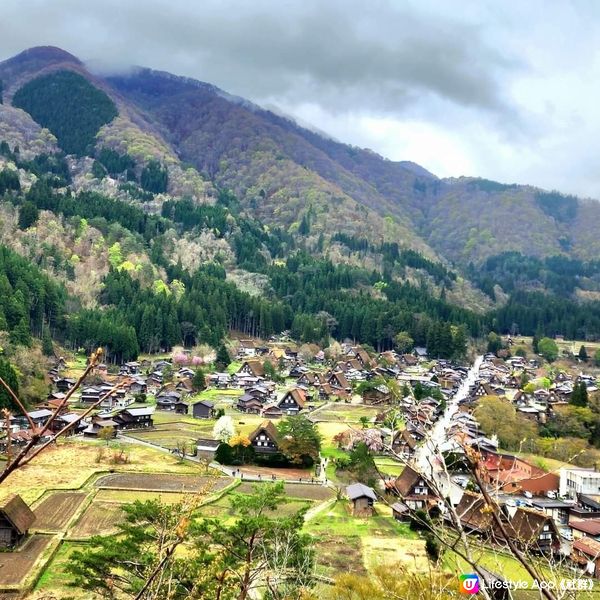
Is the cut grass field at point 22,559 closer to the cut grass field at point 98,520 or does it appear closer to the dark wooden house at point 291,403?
the cut grass field at point 98,520

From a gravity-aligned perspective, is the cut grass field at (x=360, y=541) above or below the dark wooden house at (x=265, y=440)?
above

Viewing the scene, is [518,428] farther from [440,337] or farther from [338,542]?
[440,337]

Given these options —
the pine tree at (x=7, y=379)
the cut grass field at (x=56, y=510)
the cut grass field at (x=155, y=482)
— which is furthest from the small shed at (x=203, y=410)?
the cut grass field at (x=56, y=510)

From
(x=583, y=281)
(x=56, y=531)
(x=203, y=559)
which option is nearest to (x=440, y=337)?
(x=56, y=531)

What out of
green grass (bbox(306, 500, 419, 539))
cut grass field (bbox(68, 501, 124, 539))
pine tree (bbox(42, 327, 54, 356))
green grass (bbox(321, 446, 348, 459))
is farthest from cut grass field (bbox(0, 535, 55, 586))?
pine tree (bbox(42, 327, 54, 356))

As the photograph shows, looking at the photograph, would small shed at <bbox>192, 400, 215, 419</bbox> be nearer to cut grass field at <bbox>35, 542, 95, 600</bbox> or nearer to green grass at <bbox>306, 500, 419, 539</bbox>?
green grass at <bbox>306, 500, 419, 539</bbox>

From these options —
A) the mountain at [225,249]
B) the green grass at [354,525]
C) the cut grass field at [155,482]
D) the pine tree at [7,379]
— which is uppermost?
the mountain at [225,249]
